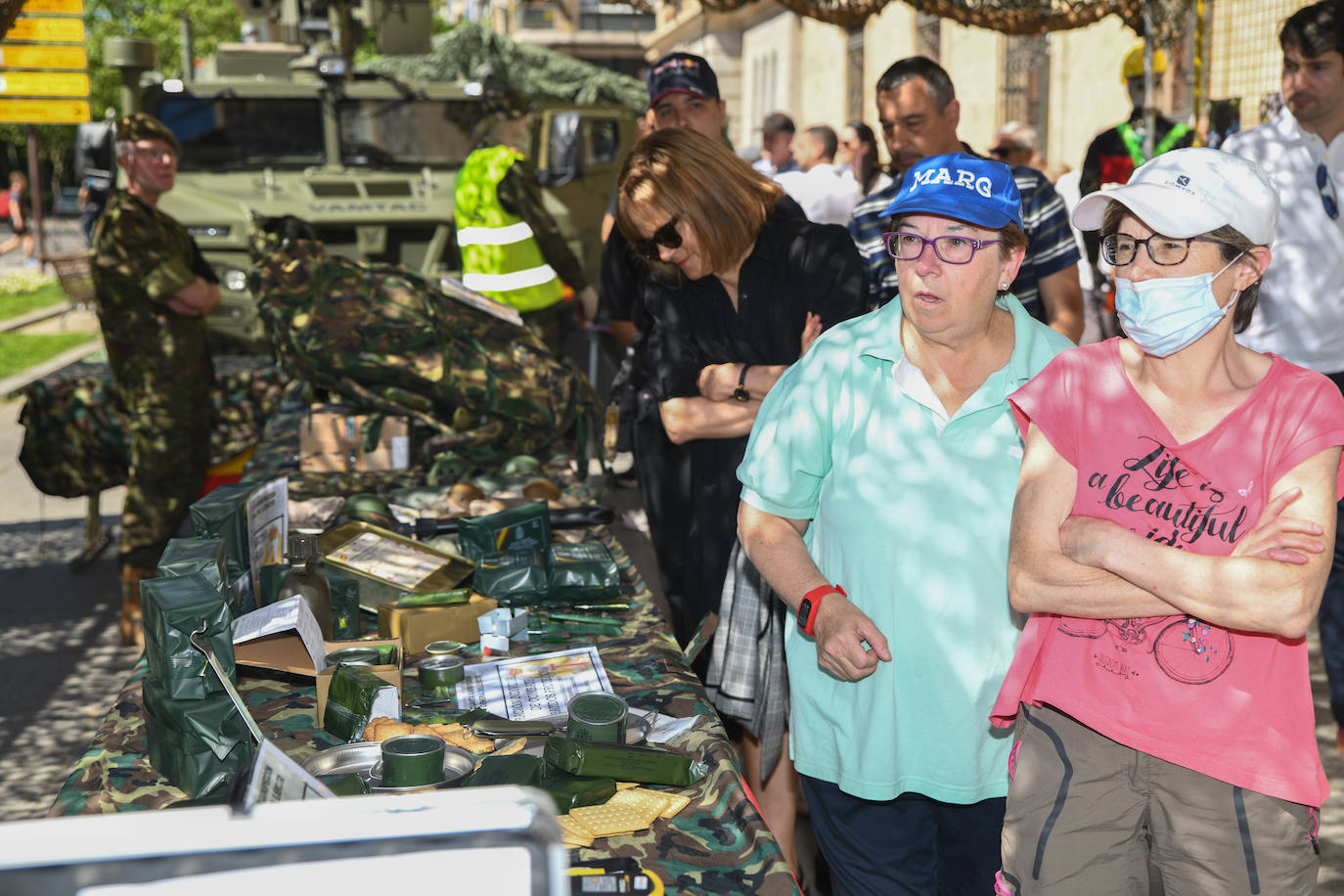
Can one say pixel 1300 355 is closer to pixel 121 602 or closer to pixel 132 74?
pixel 121 602

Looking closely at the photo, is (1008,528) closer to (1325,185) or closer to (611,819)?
(611,819)

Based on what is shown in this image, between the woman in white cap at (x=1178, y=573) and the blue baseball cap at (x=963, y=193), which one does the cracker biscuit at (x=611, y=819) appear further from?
the blue baseball cap at (x=963, y=193)

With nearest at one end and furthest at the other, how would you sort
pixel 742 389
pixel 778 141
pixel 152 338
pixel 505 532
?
pixel 742 389 → pixel 505 532 → pixel 152 338 → pixel 778 141

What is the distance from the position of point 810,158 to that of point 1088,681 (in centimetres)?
705

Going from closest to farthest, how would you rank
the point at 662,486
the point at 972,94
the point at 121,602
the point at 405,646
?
the point at 405,646, the point at 662,486, the point at 121,602, the point at 972,94

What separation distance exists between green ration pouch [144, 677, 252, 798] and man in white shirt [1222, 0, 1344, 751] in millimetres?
3236

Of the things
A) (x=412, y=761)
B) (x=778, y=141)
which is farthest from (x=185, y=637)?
(x=778, y=141)

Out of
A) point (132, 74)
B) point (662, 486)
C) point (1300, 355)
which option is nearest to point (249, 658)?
point (662, 486)

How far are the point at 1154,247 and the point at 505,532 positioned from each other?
1.77 metres

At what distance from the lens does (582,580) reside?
2.96 m

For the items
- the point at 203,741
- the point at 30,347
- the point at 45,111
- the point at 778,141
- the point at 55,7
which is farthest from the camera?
the point at 30,347

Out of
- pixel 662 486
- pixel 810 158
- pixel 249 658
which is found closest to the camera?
pixel 249 658

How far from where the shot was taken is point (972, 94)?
15.9 m

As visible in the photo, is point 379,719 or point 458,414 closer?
point 379,719
